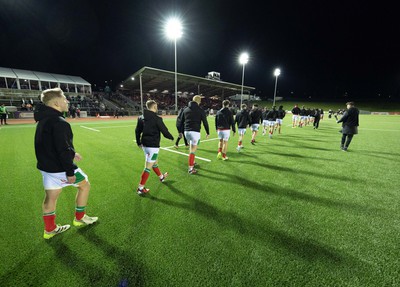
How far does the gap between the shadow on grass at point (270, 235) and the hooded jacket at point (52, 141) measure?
81.9 inches

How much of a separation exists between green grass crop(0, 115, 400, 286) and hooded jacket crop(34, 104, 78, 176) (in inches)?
48.1

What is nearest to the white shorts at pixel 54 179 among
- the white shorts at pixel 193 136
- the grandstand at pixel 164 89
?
the white shorts at pixel 193 136

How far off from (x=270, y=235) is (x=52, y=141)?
3486 millimetres

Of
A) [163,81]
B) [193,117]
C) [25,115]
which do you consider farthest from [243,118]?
[163,81]

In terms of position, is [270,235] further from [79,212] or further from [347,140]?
[347,140]

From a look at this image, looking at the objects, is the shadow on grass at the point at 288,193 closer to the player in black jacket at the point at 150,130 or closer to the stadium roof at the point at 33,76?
the player in black jacket at the point at 150,130

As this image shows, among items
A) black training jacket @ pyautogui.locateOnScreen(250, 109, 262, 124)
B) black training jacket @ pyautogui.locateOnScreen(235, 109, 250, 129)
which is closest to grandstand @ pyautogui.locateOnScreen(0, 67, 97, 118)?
black training jacket @ pyautogui.locateOnScreen(250, 109, 262, 124)

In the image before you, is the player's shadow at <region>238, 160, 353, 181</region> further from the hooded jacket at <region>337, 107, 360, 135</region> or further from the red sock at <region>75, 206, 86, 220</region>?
the red sock at <region>75, 206, 86, 220</region>

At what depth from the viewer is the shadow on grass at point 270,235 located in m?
2.51

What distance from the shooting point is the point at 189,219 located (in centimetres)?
335

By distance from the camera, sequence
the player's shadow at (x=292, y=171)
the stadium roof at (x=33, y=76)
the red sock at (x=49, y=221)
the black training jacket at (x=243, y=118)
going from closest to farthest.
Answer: the red sock at (x=49, y=221) < the player's shadow at (x=292, y=171) < the black training jacket at (x=243, y=118) < the stadium roof at (x=33, y=76)

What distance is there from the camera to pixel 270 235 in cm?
294

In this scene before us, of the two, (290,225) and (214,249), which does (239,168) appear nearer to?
(290,225)

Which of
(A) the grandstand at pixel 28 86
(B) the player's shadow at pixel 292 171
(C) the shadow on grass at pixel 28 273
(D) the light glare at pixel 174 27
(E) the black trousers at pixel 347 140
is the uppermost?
(D) the light glare at pixel 174 27
